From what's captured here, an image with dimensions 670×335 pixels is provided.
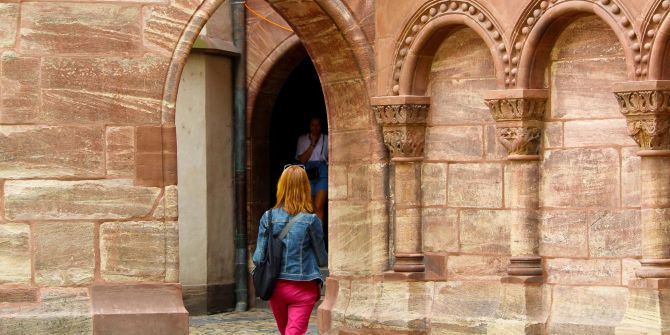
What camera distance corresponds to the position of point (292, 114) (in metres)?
A: 19.4

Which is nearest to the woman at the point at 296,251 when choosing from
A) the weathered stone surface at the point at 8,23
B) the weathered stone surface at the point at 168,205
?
the weathered stone surface at the point at 168,205

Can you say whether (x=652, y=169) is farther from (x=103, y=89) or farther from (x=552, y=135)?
(x=103, y=89)

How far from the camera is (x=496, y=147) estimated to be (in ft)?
45.0

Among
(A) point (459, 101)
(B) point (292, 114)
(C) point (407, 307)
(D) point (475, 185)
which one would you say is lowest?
(C) point (407, 307)

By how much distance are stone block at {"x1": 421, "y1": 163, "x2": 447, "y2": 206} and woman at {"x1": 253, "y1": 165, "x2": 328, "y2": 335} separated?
2.11 metres

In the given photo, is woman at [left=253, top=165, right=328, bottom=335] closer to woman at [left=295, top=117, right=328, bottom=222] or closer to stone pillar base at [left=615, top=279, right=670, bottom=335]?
stone pillar base at [left=615, top=279, right=670, bottom=335]

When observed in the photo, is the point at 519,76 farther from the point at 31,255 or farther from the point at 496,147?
the point at 31,255

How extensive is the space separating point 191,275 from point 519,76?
5260mm

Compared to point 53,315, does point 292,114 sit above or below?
above

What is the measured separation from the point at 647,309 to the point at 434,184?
210cm

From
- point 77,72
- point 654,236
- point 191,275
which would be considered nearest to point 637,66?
point 654,236

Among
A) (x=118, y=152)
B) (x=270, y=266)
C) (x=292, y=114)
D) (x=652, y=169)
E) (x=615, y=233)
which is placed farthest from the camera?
(x=292, y=114)

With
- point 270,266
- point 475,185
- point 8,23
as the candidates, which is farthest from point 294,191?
point 8,23

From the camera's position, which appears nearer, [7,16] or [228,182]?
[7,16]
